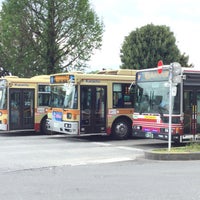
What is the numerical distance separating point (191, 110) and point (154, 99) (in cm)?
140

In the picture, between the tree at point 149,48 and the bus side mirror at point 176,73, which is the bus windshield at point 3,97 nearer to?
the bus side mirror at point 176,73

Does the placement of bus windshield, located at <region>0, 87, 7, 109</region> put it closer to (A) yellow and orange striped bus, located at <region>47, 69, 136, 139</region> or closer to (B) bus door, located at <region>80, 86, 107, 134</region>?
(A) yellow and orange striped bus, located at <region>47, 69, 136, 139</region>

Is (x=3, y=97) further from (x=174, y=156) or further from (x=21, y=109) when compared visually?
(x=174, y=156)

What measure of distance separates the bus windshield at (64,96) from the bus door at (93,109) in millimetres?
329

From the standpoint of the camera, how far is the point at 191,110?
52.7ft

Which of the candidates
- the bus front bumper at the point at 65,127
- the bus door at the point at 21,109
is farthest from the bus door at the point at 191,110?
the bus door at the point at 21,109

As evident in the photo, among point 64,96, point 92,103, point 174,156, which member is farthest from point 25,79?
point 174,156

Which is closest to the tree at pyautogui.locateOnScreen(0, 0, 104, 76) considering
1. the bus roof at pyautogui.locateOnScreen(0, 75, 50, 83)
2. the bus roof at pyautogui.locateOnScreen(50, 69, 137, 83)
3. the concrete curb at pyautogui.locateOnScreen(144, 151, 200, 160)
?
the bus roof at pyautogui.locateOnScreen(0, 75, 50, 83)

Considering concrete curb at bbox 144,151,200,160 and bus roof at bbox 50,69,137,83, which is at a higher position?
bus roof at bbox 50,69,137,83

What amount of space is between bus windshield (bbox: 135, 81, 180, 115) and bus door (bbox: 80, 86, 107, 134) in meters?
2.04

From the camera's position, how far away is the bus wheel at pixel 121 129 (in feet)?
63.4

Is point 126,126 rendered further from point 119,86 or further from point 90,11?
point 90,11

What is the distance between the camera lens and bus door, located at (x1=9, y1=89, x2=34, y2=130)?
21172 mm

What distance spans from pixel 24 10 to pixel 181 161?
25489mm
